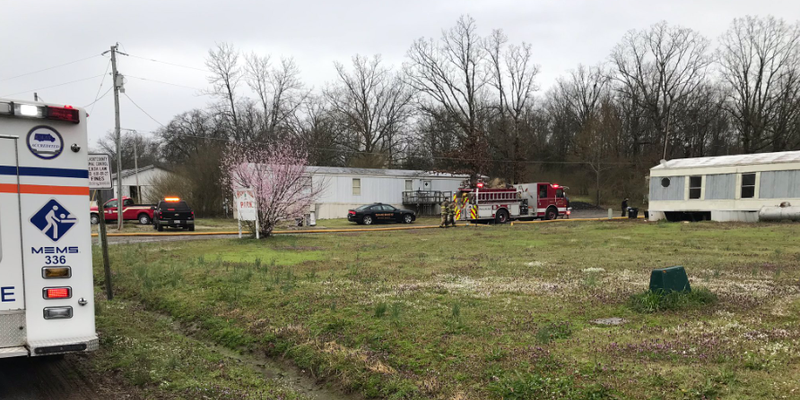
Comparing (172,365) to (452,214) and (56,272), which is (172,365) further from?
(452,214)

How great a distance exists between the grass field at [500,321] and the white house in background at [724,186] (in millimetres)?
14378

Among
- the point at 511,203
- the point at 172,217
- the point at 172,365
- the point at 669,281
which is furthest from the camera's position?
the point at 511,203

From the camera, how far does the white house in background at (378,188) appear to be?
40.8 meters

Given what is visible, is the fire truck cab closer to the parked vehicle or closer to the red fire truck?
the red fire truck

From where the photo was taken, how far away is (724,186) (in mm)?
26984

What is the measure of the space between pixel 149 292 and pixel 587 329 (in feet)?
27.3

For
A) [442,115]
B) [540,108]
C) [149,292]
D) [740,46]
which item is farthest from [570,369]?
[540,108]

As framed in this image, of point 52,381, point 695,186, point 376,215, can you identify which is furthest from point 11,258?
point 695,186

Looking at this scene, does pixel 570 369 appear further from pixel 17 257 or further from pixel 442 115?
pixel 442 115

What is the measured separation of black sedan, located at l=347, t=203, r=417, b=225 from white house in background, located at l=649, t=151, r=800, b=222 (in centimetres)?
1630

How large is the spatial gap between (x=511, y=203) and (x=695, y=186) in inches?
427

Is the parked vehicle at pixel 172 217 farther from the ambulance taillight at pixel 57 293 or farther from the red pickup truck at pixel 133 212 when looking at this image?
the ambulance taillight at pixel 57 293

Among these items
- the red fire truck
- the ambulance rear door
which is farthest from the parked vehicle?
the ambulance rear door

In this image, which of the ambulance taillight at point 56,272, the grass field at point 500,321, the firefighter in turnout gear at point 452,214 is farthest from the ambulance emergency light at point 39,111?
the firefighter in turnout gear at point 452,214
